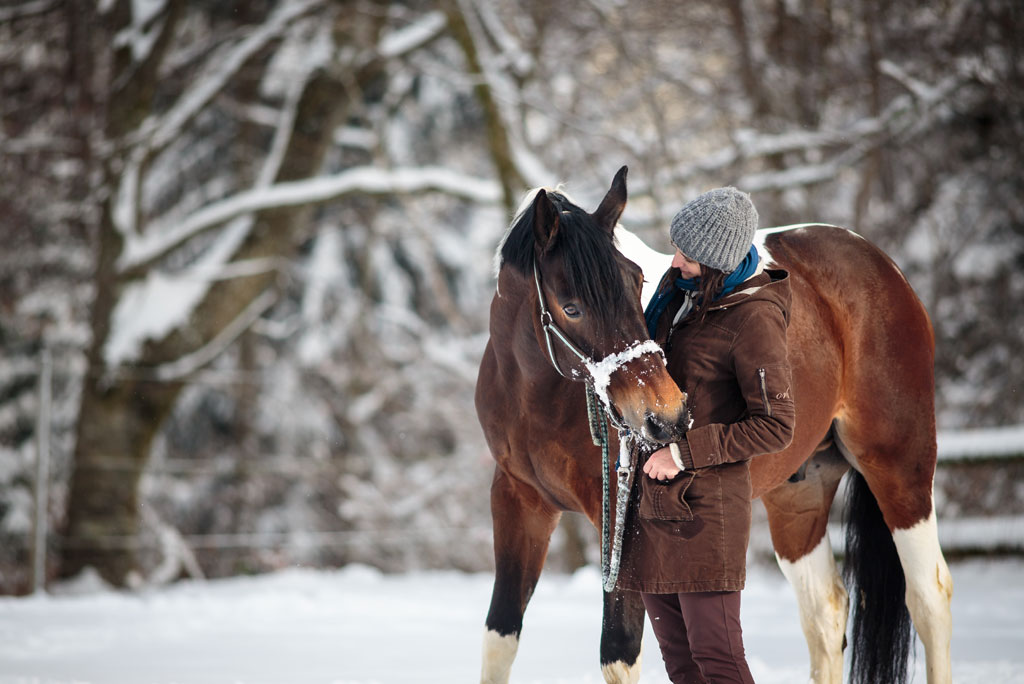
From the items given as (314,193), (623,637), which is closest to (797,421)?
(623,637)

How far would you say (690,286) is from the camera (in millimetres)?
2219

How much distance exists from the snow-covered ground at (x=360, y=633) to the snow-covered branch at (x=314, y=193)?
3.21 meters

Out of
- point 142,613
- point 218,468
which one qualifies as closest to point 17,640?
point 142,613

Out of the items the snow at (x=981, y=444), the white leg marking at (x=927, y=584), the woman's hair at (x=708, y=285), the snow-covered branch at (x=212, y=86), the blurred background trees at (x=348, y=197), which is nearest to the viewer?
the woman's hair at (x=708, y=285)

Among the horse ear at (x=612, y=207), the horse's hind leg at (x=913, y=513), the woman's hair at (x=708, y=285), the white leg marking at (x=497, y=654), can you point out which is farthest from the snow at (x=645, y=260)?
the white leg marking at (x=497, y=654)

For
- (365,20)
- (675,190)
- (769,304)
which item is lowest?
(769,304)

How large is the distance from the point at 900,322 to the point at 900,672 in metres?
1.22

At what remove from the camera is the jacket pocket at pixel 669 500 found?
2.04 meters

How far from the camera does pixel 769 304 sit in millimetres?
2125

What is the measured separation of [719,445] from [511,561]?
3.07 feet

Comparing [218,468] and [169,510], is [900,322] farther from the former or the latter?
[169,510]

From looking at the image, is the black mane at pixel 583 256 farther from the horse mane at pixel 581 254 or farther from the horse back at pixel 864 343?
the horse back at pixel 864 343

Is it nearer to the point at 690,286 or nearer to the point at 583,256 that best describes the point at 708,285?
the point at 690,286

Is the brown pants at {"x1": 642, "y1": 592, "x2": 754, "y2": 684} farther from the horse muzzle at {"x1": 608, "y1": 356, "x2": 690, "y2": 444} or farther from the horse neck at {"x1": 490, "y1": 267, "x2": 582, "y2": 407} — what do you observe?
the horse neck at {"x1": 490, "y1": 267, "x2": 582, "y2": 407}
